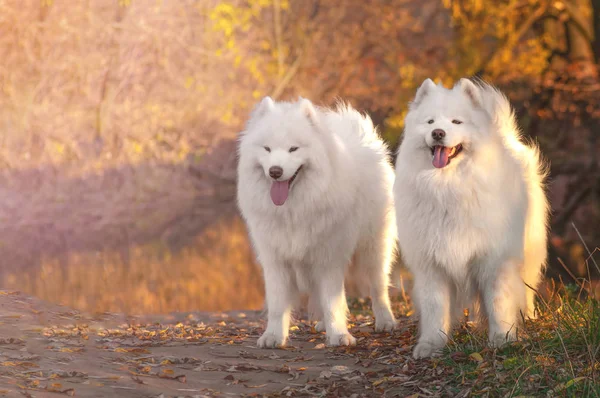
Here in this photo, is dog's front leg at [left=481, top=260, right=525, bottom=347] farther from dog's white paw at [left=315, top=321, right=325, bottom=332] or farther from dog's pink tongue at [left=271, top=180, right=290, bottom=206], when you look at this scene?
dog's white paw at [left=315, top=321, right=325, bottom=332]

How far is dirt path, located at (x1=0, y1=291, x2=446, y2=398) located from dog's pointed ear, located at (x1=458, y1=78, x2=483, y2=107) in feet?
5.25

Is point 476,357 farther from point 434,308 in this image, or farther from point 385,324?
point 385,324

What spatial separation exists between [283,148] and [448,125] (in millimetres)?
1054

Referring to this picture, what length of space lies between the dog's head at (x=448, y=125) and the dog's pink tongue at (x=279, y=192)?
0.83 meters

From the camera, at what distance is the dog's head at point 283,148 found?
4.79 meters

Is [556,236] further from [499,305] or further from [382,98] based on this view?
[499,305]

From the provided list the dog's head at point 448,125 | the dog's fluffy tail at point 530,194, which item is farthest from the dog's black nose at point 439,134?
the dog's fluffy tail at point 530,194

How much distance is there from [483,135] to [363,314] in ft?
9.69

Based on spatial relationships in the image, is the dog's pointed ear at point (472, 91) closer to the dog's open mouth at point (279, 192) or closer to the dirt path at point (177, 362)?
the dog's open mouth at point (279, 192)

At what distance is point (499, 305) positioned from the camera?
462cm

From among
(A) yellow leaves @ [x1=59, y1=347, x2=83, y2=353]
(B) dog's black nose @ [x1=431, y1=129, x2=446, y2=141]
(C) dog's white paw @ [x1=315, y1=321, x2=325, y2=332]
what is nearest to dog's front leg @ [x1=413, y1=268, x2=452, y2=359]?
(B) dog's black nose @ [x1=431, y1=129, x2=446, y2=141]

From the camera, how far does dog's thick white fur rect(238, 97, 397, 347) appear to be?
4906 millimetres

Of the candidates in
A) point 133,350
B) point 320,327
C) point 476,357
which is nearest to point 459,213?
point 476,357

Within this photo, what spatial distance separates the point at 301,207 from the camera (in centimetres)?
499
